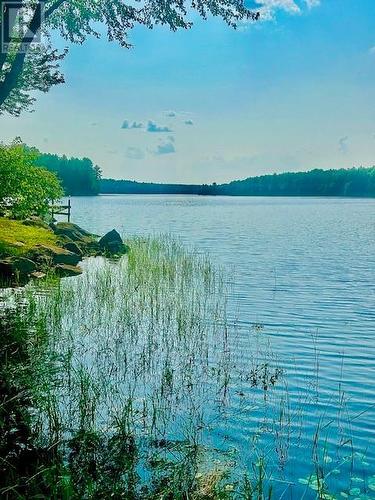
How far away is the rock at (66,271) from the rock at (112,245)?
21.9 ft

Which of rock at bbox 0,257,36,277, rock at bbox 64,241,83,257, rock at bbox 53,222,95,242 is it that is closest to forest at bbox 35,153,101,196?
rock at bbox 53,222,95,242

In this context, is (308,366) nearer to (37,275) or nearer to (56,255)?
(37,275)

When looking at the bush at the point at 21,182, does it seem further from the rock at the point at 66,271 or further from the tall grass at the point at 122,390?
the tall grass at the point at 122,390

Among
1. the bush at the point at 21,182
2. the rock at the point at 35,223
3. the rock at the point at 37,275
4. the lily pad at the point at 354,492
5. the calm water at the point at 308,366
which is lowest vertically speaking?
the rock at the point at 37,275

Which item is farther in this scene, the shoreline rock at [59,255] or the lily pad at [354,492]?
the shoreline rock at [59,255]

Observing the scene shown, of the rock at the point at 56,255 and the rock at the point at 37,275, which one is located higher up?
the rock at the point at 56,255

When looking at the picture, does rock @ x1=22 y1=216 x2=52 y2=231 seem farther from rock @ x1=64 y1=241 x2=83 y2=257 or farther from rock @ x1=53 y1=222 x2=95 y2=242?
rock @ x1=64 y1=241 x2=83 y2=257

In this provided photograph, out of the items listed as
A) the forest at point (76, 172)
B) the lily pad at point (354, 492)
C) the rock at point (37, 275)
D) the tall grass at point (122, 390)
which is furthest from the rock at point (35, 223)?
the forest at point (76, 172)

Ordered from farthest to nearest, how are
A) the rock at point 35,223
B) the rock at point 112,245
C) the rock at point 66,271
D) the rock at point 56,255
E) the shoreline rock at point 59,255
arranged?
1. the rock at point 35,223
2. the rock at point 112,245
3. the rock at point 56,255
4. the rock at point 66,271
5. the shoreline rock at point 59,255

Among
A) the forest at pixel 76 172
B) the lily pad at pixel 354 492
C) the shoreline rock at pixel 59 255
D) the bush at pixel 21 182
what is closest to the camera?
the lily pad at pixel 354 492

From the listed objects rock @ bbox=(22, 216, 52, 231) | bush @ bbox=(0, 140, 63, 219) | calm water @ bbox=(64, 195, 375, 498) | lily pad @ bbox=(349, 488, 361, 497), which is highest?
bush @ bbox=(0, 140, 63, 219)

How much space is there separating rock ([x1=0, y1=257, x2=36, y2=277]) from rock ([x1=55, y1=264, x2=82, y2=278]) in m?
1.11

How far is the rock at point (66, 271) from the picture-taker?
20281 millimetres

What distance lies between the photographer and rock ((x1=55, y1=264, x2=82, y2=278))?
20.3 metres
